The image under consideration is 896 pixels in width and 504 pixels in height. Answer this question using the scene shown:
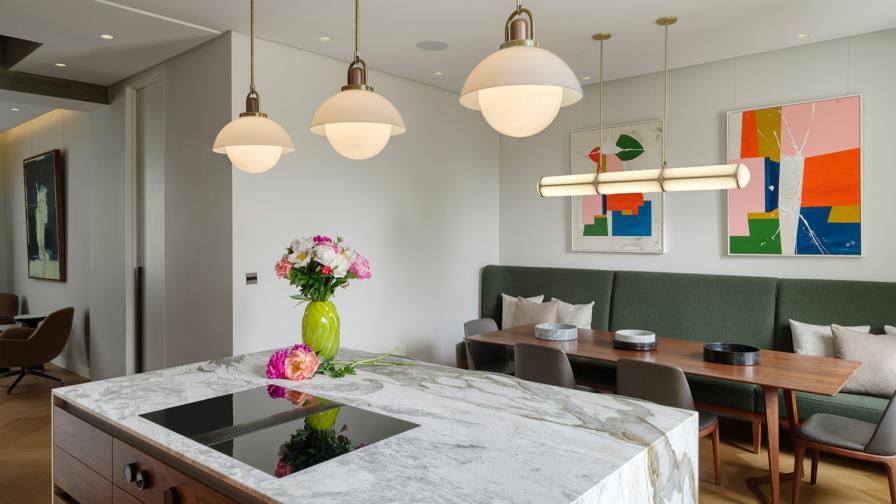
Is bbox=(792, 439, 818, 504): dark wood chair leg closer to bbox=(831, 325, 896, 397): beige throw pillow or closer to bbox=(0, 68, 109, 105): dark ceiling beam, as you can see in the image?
bbox=(831, 325, 896, 397): beige throw pillow

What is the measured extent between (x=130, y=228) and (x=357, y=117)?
3.58 metres

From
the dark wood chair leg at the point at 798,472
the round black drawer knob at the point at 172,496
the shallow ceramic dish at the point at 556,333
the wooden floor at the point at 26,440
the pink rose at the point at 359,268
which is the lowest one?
the wooden floor at the point at 26,440

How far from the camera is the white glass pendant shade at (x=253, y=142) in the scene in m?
2.09

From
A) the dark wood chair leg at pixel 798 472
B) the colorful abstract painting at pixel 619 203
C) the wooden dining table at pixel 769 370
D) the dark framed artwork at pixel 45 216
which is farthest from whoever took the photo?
the dark framed artwork at pixel 45 216

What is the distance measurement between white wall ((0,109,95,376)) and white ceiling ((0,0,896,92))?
1.38 m

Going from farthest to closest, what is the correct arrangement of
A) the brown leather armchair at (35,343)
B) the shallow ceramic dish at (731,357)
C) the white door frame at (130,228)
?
the brown leather armchair at (35,343) < the white door frame at (130,228) < the shallow ceramic dish at (731,357)

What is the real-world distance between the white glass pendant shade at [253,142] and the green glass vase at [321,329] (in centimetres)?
59

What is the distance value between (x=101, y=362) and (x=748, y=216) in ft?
17.7

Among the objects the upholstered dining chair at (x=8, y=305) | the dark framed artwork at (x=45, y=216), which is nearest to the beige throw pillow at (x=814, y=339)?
the dark framed artwork at (x=45, y=216)

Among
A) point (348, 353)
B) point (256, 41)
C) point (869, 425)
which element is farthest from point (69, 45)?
point (869, 425)

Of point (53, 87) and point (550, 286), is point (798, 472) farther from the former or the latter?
point (53, 87)

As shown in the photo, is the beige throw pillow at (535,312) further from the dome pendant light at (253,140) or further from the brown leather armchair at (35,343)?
the brown leather armchair at (35,343)

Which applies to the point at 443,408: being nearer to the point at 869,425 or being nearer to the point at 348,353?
the point at 348,353

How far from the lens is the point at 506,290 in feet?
17.9
